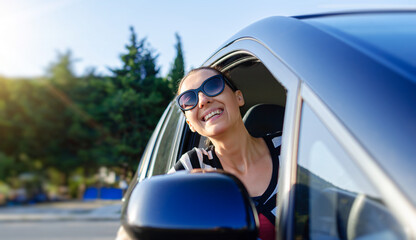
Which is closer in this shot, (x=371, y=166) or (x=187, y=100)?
(x=371, y=166)

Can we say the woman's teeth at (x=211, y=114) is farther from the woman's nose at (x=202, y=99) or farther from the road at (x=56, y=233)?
the road at (x=56, y=233)

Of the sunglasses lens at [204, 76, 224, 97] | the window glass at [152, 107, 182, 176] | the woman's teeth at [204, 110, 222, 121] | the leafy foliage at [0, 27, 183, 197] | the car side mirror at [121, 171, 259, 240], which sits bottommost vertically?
the leafy foliage at [0, 27, 183, 197]

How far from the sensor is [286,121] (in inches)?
44.6

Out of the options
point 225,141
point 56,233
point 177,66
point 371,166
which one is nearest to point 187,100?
point 225,141

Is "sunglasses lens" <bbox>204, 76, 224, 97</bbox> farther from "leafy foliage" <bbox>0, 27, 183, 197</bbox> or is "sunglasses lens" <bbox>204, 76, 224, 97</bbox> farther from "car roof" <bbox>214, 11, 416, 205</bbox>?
"leafy foliage" <bbox>0, 27, 183, 197</bbox>

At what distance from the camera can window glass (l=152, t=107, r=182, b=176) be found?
243cm

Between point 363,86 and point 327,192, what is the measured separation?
0.97 feet

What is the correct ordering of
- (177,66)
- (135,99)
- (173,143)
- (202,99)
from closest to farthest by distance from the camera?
(202,99) → (173,143) → (177,66) → (135,99)

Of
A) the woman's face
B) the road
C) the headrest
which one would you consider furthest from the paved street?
the woman's face

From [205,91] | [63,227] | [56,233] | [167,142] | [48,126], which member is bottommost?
[48,126]

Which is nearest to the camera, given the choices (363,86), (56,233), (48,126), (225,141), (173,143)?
(363,86)

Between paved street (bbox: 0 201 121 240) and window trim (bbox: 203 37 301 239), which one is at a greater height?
window trim (bbox: 203 37 301 239)

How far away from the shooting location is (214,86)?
1824 millimetres

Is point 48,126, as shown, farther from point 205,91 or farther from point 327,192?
point 327,192
